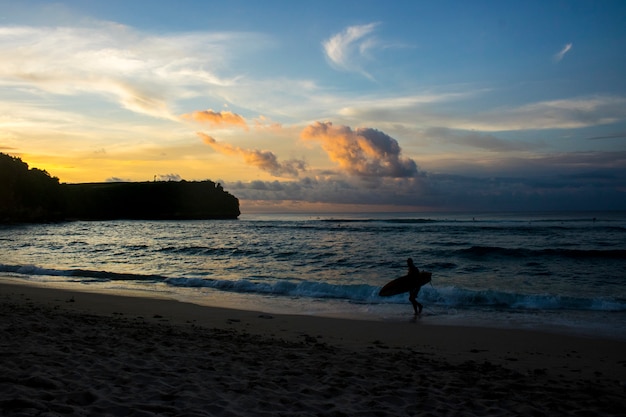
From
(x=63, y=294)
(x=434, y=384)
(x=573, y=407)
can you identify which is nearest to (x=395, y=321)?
(x=434, y=384)

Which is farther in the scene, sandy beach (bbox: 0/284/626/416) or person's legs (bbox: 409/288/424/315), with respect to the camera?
person's legs (bbox: 409/288/424/315)

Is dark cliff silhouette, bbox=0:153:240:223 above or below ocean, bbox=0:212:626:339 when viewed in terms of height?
above

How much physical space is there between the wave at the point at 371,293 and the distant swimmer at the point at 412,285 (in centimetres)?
93

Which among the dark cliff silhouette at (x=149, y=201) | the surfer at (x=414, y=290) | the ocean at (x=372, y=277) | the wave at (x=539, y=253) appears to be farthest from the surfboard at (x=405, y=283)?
the dark cliff silhouette at (x=149, y=201)

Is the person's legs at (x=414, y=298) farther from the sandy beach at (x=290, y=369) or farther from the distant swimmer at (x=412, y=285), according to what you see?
the sandy beach at (x=290, y=369)

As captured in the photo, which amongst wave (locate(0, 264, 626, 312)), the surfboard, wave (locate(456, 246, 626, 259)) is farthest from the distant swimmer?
wave (locate(456, 246, 626, 259))

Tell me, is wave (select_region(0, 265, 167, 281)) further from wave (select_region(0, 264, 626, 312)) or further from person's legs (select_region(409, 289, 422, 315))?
person's legs (select_region(409, 289, 422, 315))

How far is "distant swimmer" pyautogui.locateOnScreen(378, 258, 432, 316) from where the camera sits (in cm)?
1348

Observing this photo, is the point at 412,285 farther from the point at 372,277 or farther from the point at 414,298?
the point at 372,277

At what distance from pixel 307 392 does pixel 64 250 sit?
33.9m

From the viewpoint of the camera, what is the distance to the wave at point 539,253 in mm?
28109

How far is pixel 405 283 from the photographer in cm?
1409

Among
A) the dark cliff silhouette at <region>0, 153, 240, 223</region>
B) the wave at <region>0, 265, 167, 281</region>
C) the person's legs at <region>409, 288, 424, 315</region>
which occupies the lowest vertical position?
the wave at <region>0, 265, 167, 281</region>

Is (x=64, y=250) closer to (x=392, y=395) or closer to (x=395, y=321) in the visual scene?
(x=395, y=321)
